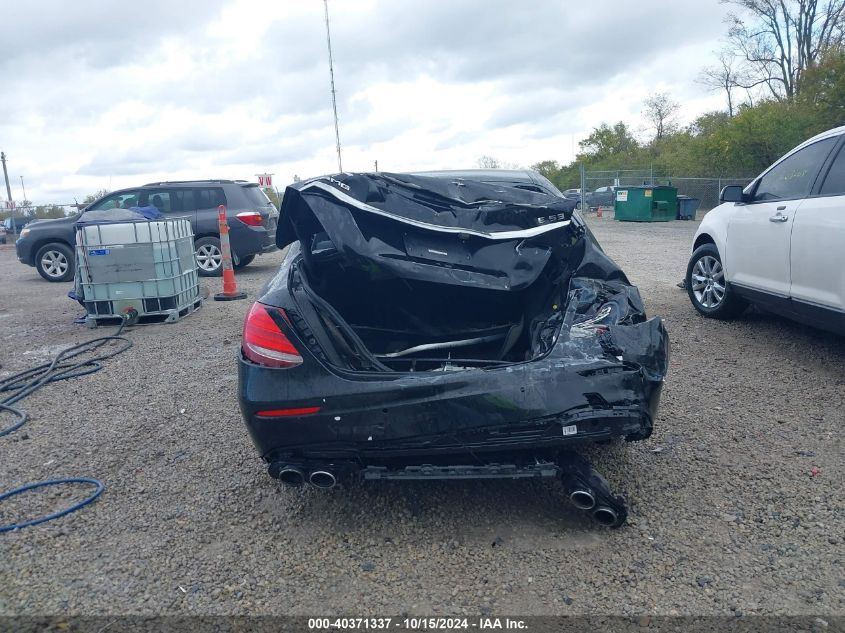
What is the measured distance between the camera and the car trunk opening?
3.37 metres

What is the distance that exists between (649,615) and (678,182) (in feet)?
94.4

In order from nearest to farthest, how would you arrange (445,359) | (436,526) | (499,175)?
(436,526) → (445,359) → (499,175)

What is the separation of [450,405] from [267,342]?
35.4 inches

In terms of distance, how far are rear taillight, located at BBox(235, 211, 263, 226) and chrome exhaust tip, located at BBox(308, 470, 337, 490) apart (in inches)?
380

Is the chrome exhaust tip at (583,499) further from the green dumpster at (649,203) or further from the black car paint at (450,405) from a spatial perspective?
the green dumpster at (649,203)

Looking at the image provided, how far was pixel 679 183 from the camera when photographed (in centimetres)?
2870

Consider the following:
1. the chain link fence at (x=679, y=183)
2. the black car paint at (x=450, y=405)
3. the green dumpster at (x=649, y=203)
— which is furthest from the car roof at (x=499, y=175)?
the chain link fence at (x=679, y=183)

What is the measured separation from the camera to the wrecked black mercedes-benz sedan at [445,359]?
2.96 m

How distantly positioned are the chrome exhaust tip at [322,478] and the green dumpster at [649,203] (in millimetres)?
23919

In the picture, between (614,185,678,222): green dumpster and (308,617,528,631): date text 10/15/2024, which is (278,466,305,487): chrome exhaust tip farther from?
(614,185,678,222): green dumpster

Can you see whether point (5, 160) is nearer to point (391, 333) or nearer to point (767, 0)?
point (767, 0)

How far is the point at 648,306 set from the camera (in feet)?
25.8

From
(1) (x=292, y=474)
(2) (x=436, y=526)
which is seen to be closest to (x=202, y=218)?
(1) (x=292, y=474)

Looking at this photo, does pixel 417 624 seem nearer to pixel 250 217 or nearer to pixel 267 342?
pixel 267 342
